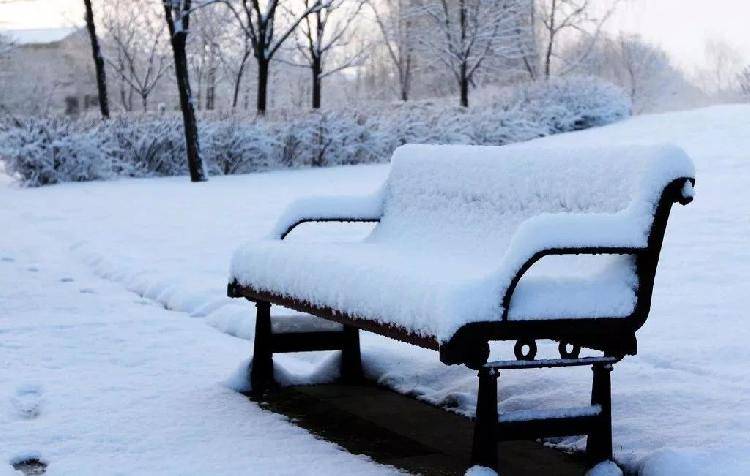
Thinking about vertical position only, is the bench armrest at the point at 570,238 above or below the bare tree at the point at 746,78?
below

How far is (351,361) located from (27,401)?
4.20 feet

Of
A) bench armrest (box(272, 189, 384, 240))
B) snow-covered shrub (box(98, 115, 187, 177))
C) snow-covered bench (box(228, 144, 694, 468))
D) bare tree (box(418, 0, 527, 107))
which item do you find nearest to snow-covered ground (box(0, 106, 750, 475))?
snow-covered bench (box(228, 144, 694, 468))

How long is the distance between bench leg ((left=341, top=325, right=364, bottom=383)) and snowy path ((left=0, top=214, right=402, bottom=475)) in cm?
49

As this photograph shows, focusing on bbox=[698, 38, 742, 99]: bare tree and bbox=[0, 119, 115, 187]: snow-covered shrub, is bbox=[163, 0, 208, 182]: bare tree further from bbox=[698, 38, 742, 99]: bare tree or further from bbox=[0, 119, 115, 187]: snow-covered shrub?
bbox=[698, 38, 742, 99]: bare tree

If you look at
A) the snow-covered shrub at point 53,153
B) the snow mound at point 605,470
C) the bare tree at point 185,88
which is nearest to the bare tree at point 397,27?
the bare tree at point 185,88

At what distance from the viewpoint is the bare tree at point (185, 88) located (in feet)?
55.1

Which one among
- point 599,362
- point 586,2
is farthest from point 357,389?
point 586,2

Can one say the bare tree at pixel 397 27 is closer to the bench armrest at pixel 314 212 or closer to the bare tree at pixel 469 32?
the bare tree at pixel 469 32

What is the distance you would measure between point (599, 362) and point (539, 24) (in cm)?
4613

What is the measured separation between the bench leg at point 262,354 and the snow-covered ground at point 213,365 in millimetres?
138

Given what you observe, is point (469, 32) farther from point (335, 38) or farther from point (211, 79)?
point (211, 79)

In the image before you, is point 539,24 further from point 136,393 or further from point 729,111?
point 136,393

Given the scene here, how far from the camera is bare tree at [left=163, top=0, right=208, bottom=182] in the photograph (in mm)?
16781

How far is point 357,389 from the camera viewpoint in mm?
4227
